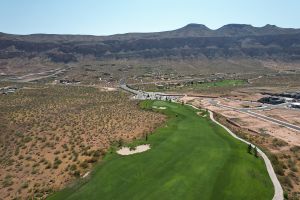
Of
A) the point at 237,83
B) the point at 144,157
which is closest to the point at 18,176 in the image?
the point at 144,157

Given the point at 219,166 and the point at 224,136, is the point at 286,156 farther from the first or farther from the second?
the point at 219,166

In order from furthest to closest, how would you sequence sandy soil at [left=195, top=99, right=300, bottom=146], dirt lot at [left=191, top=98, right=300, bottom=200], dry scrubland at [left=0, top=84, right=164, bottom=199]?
sandy soil at [left=195, top=99, right=300, bottom=146], dirt lot at [left=191, top=98, right=300, bottom=200], dry scrubland at [left=0, top=84, right=164, bottom=199]

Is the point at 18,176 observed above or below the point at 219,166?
below

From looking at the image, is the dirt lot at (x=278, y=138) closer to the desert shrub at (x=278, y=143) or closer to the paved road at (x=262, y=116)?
the desert shrub at (x=278, y=143)

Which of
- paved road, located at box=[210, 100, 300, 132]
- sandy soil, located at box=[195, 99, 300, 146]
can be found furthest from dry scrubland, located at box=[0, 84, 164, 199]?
paved road, located at box=[210, 100, 300, 132]

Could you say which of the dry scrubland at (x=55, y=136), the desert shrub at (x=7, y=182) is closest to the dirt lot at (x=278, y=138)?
the dry scrubland at (x=55, y=136)

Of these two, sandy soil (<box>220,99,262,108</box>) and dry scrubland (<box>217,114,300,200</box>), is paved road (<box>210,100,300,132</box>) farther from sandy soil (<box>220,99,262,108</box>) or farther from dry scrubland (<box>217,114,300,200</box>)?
dry scrubland (<box>217,114,300,200</box>)
